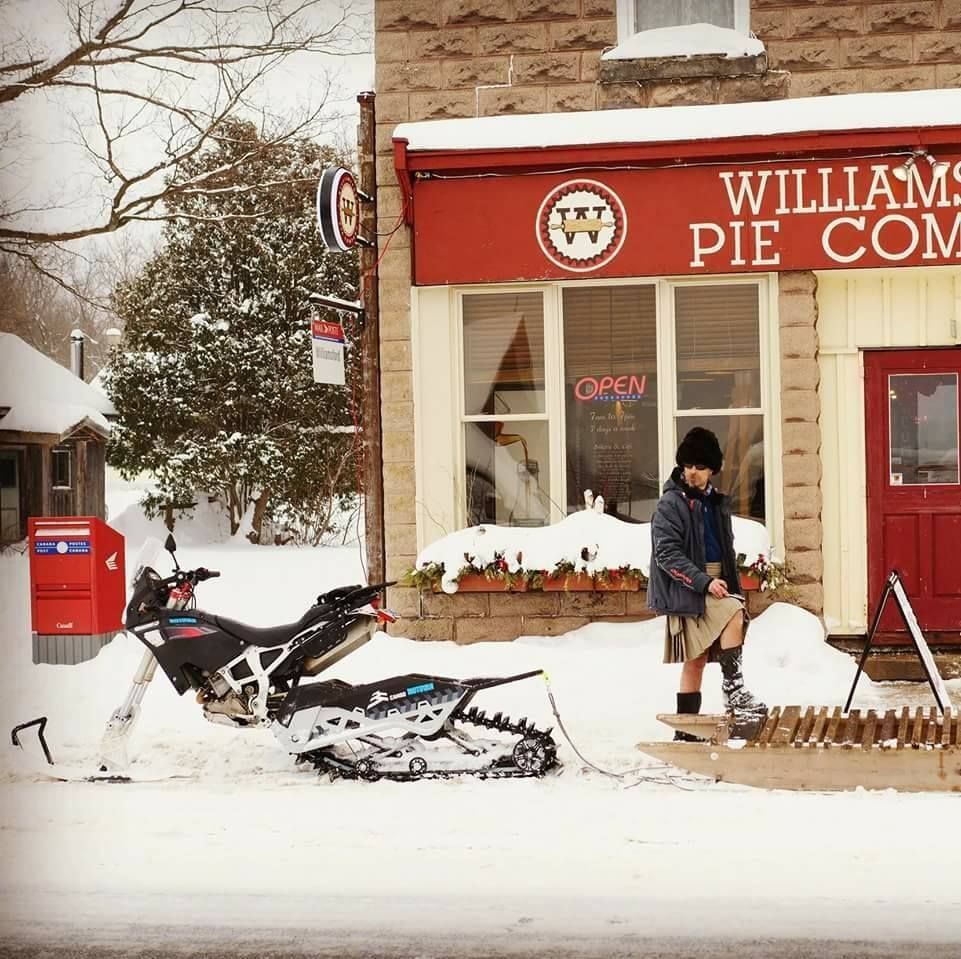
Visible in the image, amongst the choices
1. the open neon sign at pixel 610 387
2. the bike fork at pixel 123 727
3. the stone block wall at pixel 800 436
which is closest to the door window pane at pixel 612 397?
the open neon sign at pixel 610 387

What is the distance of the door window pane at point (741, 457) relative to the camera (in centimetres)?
1077

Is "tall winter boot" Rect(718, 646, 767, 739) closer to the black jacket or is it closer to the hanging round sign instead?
the black jacket

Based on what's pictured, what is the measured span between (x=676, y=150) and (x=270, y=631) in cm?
528

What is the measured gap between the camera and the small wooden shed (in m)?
20.9

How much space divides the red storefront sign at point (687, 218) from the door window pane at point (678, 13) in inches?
53.2

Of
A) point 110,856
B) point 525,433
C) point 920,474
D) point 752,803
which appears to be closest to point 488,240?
point 525,433

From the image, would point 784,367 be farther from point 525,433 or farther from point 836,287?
point 525,433

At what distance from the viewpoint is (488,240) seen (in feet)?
35.1

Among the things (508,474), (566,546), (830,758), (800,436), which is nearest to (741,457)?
(800,436)

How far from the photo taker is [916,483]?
1073 cm

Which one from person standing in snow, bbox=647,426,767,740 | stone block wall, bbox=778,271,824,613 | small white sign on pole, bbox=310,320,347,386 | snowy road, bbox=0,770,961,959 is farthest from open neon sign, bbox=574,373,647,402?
snowy road, bbox=0,770,961,959

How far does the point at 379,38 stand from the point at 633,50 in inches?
81.6

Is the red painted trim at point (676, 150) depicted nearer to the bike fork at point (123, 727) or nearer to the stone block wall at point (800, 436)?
the stone block wall at point (800, 436)

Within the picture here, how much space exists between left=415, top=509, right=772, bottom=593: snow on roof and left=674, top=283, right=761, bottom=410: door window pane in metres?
1.02
